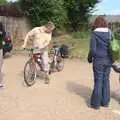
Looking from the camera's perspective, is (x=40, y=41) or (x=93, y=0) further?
(x=93, y=0)

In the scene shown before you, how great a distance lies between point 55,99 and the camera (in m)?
11.3

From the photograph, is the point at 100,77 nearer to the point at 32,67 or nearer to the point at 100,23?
the point at 100,23

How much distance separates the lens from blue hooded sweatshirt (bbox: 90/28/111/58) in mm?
10316

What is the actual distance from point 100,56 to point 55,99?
1.66 metres

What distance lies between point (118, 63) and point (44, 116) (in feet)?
8.71

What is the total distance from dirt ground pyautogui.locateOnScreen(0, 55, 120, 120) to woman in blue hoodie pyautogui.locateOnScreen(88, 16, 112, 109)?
352mm

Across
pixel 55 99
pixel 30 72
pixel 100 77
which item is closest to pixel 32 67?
pixel 30 72

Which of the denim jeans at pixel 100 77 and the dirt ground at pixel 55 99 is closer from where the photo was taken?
the dirt ground at pixel 55 99

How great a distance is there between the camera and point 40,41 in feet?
44.1

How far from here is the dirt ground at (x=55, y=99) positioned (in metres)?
9.73

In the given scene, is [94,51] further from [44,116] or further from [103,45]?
[44,116]

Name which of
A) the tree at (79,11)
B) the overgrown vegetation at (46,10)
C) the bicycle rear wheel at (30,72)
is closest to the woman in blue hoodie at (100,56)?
the bicycle rear wheel at (30,72)

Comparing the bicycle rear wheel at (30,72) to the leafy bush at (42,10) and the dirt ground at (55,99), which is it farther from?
the leafy bush at (42,10)

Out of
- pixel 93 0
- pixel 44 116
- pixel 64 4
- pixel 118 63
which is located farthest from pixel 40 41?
pixel 93 0
